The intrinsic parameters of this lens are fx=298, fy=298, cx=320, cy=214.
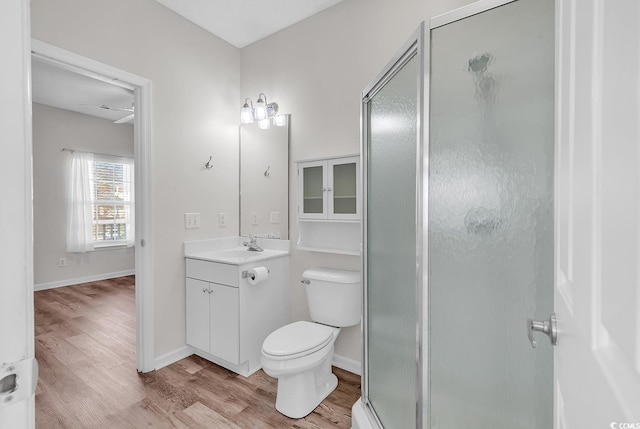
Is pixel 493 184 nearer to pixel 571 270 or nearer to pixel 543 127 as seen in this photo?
pixel 543 127

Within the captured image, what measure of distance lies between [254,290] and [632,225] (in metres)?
2.06

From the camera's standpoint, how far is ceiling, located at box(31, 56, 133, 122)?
3113 millimetres

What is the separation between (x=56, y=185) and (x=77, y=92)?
1.49 m

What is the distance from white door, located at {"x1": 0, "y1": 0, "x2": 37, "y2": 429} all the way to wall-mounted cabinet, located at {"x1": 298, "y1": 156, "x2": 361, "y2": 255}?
172cm

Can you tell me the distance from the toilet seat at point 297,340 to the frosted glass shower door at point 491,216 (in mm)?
794

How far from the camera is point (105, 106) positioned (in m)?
4.07

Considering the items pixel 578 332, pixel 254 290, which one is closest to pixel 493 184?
pixel 578 332

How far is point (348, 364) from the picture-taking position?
83.4 inches

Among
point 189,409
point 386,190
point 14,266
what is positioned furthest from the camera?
point 189,409

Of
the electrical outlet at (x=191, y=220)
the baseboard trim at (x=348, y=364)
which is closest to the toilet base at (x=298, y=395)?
the baseboard trim at (x=348, y=364)

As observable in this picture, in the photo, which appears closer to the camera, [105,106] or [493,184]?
[493,184]

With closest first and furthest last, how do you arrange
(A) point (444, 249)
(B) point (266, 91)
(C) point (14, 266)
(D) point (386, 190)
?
1. (C) point (14, 266)
2. (A) point (444, 249)
3. (D) point (386, 190)
4. (B) point (266, 91)

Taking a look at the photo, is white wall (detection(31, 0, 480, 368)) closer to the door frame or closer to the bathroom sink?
the door frame

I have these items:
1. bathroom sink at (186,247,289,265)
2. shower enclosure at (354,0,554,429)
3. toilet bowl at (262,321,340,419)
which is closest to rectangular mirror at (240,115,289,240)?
bathroom sink at (186,247,289,265)
